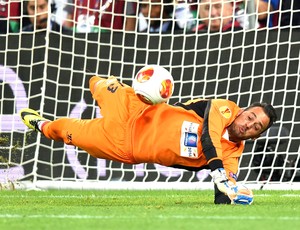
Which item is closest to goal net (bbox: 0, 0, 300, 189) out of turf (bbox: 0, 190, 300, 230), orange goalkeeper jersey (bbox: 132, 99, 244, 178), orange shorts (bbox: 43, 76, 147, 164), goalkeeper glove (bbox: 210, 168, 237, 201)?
turf (bbox: 0, 190, 300, 230)

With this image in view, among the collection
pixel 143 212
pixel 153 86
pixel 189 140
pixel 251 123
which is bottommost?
pixel 143 212

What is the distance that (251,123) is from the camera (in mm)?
7426

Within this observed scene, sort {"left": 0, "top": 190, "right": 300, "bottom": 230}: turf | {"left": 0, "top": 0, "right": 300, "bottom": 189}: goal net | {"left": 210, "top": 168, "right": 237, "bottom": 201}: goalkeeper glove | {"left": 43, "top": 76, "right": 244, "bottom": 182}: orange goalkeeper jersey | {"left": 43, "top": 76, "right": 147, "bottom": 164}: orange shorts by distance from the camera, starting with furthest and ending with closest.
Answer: {"left": 0, "top": 0, "right": 300, "bottom": 189}: goal net
{"left": 43, "top": 76, "right": 147, "bottom": 164}: orange shorts
{"left": 43, "top": 76, "right": 244, "bottom": 182}: orange goalkeeper jersey
{"left": 210, "top": 168, "right": 237, "bottom": 201}: goalkeeper glove
{"left": 0, "top": 190, "right": 300, "bottom": 230}: turf

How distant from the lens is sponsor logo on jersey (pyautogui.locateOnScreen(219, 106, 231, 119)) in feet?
24.6

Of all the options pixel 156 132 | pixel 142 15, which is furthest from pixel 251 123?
pixel 142 15

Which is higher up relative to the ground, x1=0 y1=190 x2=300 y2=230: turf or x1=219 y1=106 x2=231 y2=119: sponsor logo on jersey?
x1=219 y1=106 x2=231 y2=119: sponsor logo on jersey

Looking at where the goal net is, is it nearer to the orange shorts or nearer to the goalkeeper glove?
the orange shorts

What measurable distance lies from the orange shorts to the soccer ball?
0.20 m

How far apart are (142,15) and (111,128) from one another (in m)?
3.25

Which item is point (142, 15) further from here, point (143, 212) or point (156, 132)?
point (143, 212)

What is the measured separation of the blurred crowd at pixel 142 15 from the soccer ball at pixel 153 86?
3056 millimetres

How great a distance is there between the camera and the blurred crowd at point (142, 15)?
10.5 m

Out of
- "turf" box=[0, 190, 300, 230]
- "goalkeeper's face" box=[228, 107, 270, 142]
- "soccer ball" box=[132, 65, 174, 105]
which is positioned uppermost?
"soccer ball" box=[132, 65, 174, 105]

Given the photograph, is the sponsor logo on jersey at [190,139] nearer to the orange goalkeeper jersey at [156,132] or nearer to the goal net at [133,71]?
the orange goalkeeper jersey at [156,132]
